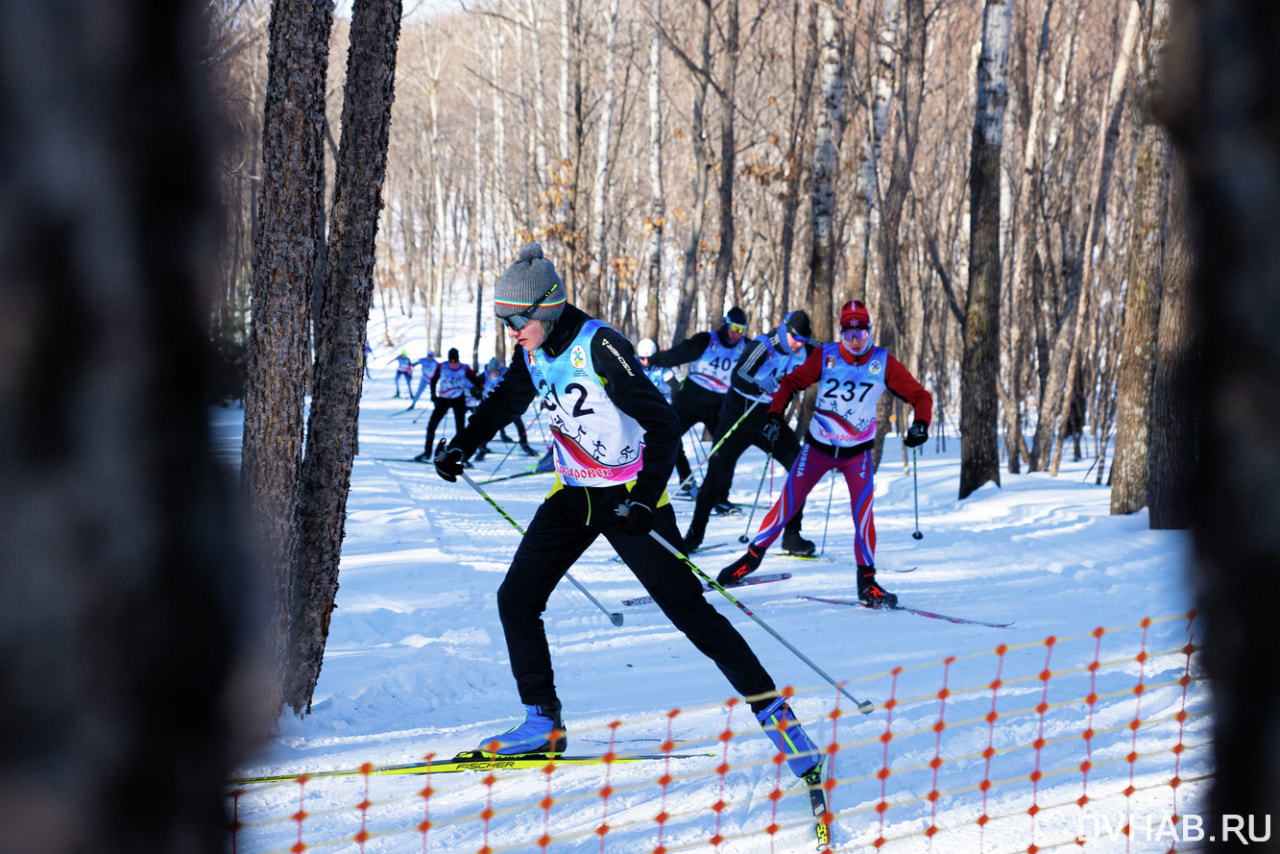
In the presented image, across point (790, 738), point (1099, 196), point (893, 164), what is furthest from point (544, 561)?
point (893, 164)

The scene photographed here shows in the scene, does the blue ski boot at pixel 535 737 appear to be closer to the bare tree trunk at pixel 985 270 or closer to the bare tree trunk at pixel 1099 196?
the bare tree trunk at pixel 985 270

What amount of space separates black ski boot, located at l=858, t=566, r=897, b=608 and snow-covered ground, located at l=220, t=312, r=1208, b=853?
168mm

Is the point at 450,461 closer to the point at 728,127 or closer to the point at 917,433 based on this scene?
the point at 917,433

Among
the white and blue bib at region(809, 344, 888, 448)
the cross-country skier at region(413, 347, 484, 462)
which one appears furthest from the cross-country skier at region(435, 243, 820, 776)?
the cross-country skier at region(413, 347, 484, 462)

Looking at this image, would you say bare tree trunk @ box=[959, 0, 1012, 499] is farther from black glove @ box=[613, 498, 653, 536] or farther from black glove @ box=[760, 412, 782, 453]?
black glove @ box=[613, 498, 653, 536]

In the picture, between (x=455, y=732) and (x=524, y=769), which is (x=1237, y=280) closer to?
(x=524, y=769)

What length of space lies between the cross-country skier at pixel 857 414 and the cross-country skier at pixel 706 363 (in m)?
3.78

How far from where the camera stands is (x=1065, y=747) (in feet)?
13.7

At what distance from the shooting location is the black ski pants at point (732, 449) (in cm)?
933

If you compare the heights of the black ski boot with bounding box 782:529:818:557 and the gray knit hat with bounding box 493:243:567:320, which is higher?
the gray knit hat with bounding box 493:243:567:320

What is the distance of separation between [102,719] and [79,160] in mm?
308

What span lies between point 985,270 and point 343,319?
10212mm

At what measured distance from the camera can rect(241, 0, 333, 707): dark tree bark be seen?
158 inches

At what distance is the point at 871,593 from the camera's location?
6.95 m
